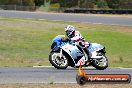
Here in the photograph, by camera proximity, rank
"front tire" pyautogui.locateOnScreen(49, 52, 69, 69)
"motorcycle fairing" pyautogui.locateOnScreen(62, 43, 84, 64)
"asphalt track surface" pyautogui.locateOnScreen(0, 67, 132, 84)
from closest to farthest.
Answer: "asphalt track surface" pyautogui.locateOnScreen(0, 67, 132, 84) → "front tire" pyautogui.locateOnScreen(49, 52, 69, 69) → "motorcycle fairing" pyautogui.locateOnScreen(62, 43, 84, 64)

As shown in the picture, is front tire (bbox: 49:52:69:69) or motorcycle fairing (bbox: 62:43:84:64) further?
motorcycle fairing (bbox: 62:43:84:64)

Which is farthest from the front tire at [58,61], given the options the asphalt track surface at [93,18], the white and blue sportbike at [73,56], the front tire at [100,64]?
the asphalt track surface at [93,18]

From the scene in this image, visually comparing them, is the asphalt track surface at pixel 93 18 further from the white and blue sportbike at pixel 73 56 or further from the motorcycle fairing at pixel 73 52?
the motorcycle fairing at pixel 73 52

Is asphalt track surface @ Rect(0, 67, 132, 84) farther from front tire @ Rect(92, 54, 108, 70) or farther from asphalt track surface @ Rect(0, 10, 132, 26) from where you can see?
asphalt track surface @ Rect(0, 10, 132, 26)

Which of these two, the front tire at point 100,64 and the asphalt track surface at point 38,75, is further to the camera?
the front tire at point 100,64

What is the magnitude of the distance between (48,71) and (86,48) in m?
1.92

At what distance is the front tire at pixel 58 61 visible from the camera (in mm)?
16600

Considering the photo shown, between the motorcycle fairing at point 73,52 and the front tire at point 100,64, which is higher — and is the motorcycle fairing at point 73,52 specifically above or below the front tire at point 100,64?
above

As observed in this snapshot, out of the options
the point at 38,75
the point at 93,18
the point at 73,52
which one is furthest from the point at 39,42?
the point at 93,18

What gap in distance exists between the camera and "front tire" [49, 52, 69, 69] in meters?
16.6

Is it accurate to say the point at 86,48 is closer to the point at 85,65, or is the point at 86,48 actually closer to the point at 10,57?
the point at 85,65

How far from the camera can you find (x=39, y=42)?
28859 mm

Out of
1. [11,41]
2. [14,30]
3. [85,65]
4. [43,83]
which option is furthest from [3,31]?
[43,83]

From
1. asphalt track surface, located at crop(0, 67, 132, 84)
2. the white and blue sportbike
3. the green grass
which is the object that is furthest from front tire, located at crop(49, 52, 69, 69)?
the green grass
